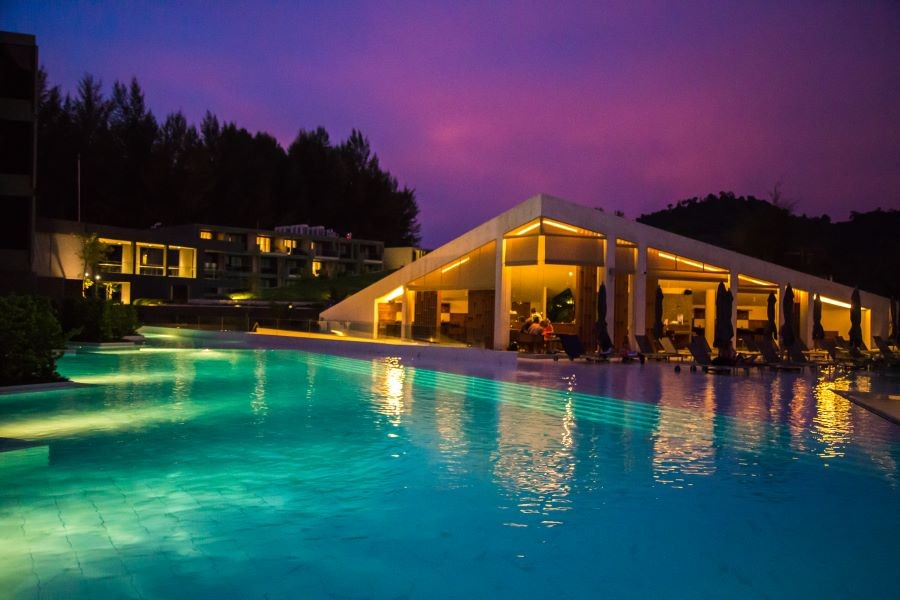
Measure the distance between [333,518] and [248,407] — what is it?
619 cm

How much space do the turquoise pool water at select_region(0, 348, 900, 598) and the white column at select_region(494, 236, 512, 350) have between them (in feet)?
37.1

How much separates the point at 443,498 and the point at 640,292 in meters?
18.8

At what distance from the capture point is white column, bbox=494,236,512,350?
2383cm

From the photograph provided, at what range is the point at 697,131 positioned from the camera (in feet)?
176

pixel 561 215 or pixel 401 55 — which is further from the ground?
pixel 401 55

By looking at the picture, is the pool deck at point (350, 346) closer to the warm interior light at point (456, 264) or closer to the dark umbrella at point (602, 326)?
the dark umbrella at point (602, 326)

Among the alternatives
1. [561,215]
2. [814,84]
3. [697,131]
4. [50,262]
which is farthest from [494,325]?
[697,131]

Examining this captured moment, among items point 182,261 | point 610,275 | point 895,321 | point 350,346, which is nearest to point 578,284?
point 610,275

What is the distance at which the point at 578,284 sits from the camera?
80.3 ft

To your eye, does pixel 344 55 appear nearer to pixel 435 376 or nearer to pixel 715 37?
pixel 715 37

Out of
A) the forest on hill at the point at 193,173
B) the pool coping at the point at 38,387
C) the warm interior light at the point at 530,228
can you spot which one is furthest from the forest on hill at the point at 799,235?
the forest on hill at the point at 193,173

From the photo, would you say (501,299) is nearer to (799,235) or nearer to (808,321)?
(808,321)

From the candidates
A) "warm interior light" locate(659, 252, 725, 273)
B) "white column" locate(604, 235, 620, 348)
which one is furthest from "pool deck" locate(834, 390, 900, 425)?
"warm interior light" locate(659, 252, 725, 273)

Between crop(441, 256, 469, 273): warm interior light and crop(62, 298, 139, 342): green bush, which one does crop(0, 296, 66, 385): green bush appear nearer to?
crop(62, 298, 139, 342): green bush
